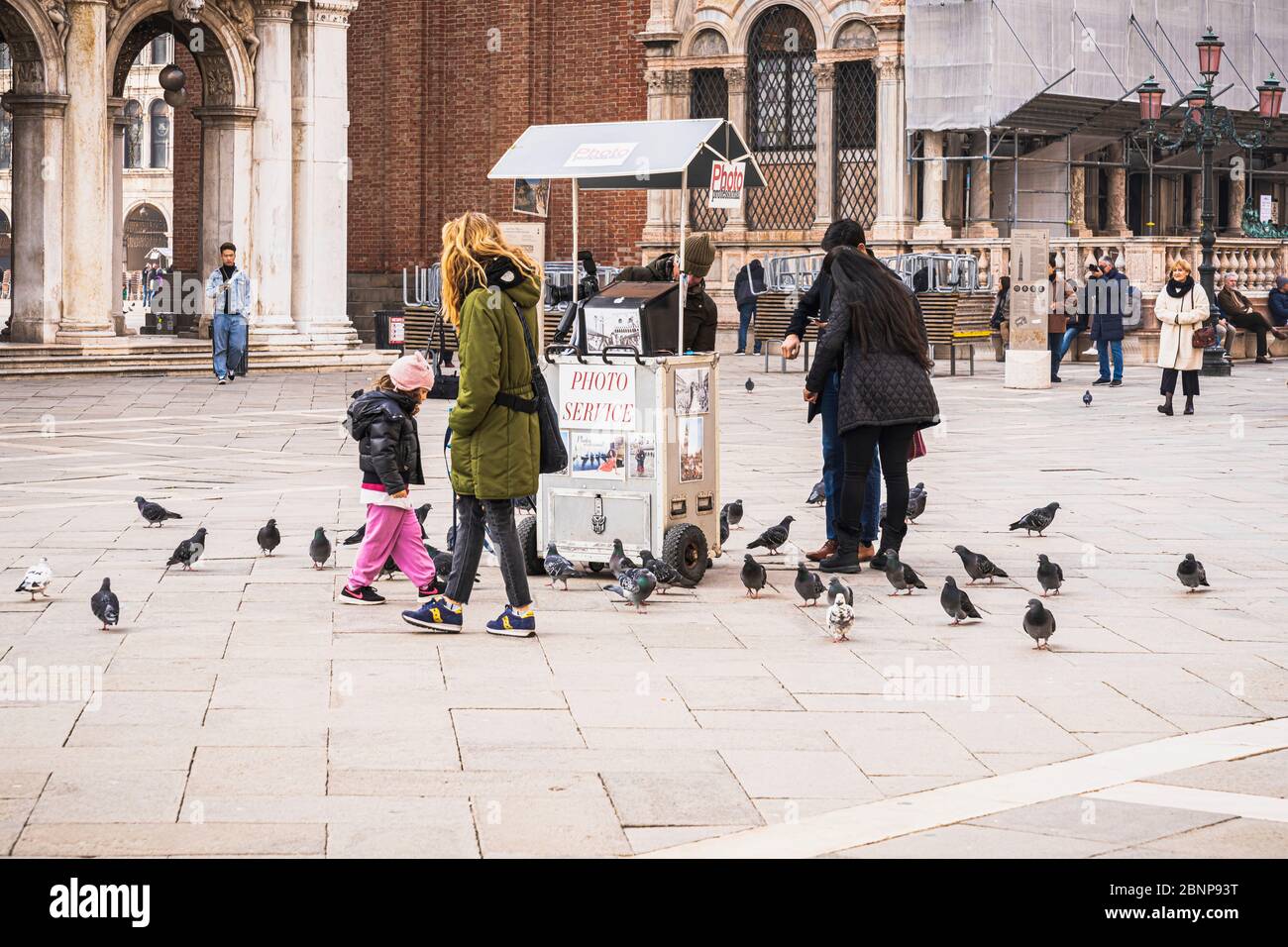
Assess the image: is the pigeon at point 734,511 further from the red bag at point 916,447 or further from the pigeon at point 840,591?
the pigeon at point 840,591

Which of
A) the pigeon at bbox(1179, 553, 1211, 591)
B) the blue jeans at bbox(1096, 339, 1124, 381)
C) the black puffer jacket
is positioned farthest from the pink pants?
the blue jeans at bbox(1096, 339, 1124, 381)

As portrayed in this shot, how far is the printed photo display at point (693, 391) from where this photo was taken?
33.3 feet

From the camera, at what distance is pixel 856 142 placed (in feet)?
105

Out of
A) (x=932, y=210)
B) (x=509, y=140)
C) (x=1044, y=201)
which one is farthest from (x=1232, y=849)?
(x=509, y=140)

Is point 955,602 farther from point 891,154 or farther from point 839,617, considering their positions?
point 891,154

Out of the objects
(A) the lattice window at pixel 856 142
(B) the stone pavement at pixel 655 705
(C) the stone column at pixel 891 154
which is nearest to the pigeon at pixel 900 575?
(B) the stone pavement at pixel 655 705

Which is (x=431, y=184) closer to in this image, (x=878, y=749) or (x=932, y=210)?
(x=932, y=210)

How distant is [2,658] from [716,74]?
27046 mm

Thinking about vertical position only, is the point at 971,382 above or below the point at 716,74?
below

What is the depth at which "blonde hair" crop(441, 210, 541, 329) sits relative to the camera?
8.30m

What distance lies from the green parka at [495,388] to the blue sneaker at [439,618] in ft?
1.80

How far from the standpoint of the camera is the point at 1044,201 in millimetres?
33156

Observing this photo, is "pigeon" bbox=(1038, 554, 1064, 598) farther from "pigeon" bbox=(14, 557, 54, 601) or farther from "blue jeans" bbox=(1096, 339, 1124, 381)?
"blue jeans" bbox=(1096, 339, 1124, 381)

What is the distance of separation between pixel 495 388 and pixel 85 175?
17363 millimetres
